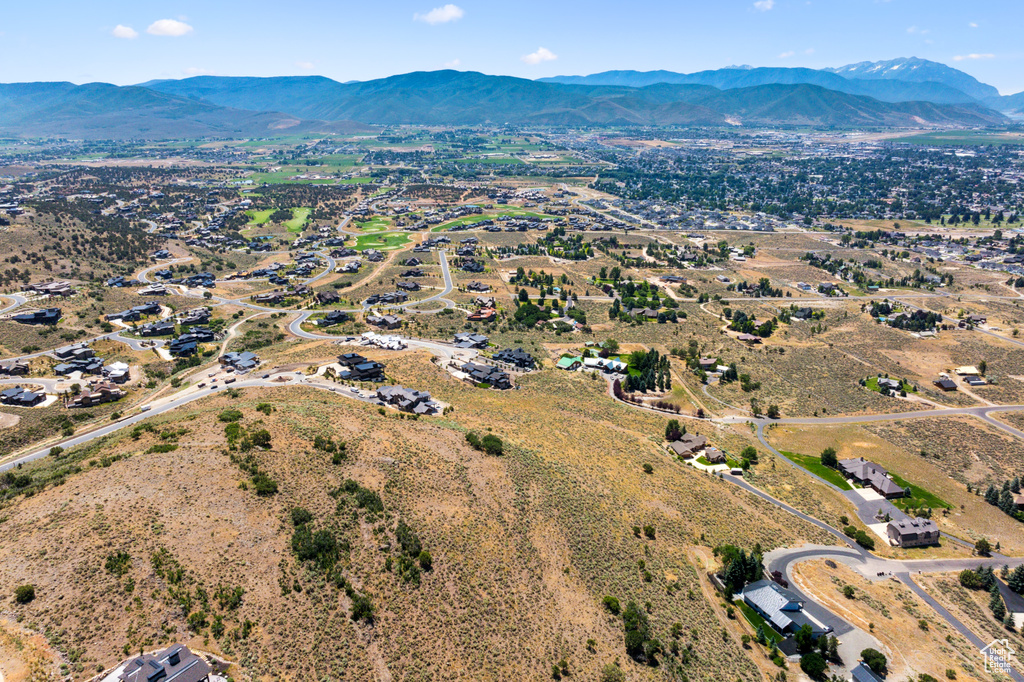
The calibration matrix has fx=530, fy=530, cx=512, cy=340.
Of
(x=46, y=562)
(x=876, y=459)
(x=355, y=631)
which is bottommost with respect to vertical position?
(x=876, y=459)

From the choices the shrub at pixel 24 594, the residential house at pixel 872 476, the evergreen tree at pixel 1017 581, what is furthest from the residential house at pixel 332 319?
the evergreen tree at pixel 1017 581

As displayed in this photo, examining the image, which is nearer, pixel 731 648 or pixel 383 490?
pixel 731 648

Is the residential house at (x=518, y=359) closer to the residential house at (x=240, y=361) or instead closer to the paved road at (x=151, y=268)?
the residential house at (x=240, y=361)

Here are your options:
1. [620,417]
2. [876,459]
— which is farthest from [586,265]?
[876,459]

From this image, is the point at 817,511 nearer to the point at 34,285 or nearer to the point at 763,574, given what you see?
the point at 763,574

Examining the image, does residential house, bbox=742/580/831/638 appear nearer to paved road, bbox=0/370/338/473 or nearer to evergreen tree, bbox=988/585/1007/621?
evergreen tree, bbox=988/585/1007/621

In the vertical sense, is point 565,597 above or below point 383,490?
below

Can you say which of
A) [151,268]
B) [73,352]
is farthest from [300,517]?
[151,268]
